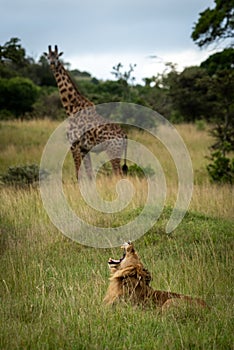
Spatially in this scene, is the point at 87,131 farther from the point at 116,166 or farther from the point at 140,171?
the point at 140,171

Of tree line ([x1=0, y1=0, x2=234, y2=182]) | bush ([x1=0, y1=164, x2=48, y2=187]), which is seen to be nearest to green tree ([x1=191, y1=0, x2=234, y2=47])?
tree line ([x1=0, y1=0, x2=234, y2=182])

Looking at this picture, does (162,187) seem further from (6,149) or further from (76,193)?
(6,149)

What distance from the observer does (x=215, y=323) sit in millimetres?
4434

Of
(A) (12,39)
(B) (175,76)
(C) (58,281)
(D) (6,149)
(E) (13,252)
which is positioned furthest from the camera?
(B) (175,76)

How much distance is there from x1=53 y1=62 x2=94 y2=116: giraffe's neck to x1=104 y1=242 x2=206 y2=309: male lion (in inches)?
336

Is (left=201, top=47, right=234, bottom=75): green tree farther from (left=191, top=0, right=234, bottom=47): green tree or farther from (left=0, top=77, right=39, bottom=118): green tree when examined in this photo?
(left=0, top=77, right=39, bottom=118): green tree

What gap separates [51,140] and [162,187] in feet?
25.1

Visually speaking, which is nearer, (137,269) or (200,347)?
(200,347)

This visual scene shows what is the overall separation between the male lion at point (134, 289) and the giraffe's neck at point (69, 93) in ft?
28.0

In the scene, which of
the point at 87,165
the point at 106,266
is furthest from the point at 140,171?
the point at 106,266

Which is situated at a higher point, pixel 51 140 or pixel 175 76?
pixel 175 76

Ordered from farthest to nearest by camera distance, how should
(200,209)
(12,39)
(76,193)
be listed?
(12,39)
(76,193)
(200,209)

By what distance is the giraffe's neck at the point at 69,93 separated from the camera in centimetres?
1328

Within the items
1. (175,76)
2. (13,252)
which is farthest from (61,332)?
(175,76)
